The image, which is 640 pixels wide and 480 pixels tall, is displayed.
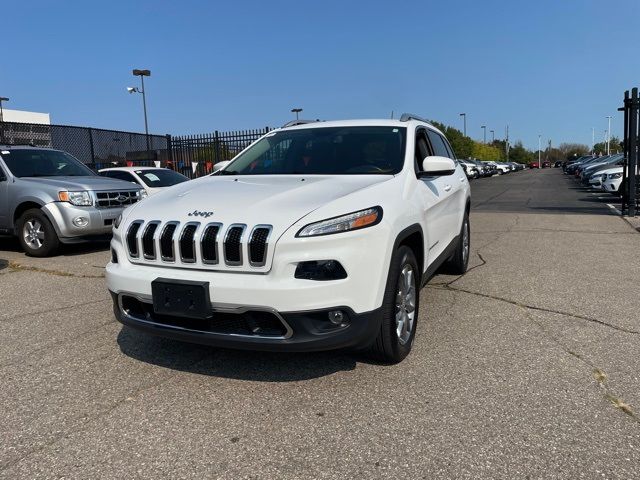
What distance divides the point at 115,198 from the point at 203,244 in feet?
19.3

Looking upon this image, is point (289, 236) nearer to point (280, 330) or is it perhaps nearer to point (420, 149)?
point (280, 330)

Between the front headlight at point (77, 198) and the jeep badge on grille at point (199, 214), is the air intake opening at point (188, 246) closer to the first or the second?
the jeep badge on grille at point (199, 214)

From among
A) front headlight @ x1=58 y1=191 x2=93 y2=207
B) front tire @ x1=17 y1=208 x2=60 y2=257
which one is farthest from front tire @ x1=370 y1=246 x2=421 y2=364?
front tire @ x1=17 y1=208 x2=60 y2=257

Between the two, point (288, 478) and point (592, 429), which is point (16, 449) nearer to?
point (288, 478)

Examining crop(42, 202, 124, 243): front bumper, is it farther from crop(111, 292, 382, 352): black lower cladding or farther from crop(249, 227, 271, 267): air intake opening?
crop(249, 227, 271, 267): air intake opening

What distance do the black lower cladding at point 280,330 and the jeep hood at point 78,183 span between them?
5697 mm

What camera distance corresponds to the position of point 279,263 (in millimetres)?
2953

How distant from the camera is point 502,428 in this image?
2787 mm

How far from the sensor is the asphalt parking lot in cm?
252

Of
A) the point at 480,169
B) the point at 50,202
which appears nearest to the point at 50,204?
the point at 50,202

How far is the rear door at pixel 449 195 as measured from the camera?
500cm

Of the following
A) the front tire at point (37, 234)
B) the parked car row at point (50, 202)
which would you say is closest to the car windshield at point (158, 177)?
the parked car row at point (50, 202)

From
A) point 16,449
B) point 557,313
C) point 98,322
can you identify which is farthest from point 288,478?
point 557,313

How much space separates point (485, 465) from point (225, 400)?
1485 millimetres
